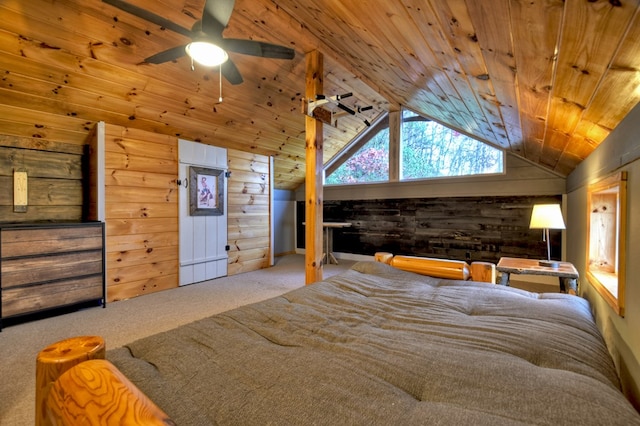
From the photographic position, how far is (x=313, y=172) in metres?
3.29

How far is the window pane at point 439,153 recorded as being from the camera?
487 centimetres

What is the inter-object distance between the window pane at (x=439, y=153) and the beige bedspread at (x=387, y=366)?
3849 mm

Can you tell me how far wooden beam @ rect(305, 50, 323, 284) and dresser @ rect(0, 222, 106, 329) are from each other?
7.78 feet

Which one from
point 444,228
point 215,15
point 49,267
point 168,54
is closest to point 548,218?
point 444,228

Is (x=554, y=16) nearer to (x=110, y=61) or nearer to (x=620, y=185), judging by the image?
(x=620, y=185)

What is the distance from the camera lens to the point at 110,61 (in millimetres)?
2750

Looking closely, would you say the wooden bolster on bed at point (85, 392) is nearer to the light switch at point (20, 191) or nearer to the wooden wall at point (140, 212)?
the wooden wall at point (140, 212)

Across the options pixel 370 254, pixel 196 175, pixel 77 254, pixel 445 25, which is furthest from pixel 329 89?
pixel 77 254

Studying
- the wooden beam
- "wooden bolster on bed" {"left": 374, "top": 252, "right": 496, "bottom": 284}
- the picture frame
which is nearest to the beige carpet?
the wooden beam

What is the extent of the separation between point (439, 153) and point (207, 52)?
4.34 meters

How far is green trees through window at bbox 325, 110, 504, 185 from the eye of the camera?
492cm

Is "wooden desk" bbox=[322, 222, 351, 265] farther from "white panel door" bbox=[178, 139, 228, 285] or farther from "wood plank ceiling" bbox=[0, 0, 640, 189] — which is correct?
"wood plank ceiling" bbox=[0, 0, 640, 189]

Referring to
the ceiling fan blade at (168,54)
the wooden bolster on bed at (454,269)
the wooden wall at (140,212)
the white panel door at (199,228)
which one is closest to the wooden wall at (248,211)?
the white panel door at (199,228)

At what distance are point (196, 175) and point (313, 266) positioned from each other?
239cm
